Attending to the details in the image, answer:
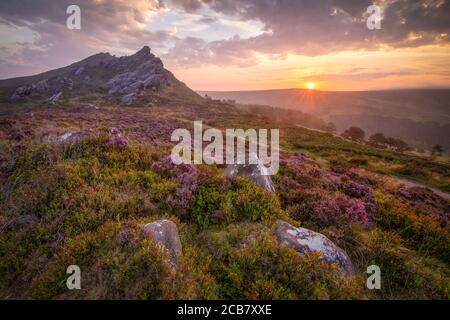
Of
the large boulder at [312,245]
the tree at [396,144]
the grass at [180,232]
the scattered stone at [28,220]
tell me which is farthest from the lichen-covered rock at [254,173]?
the tree at [396,144]

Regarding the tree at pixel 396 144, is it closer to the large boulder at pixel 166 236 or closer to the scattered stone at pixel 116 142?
the scattered stone at pixel 116 142

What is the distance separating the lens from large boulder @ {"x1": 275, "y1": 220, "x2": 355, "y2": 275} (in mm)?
5848

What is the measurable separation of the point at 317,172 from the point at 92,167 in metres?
11.8

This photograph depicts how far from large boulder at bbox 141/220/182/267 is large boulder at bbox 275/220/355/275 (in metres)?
2.55

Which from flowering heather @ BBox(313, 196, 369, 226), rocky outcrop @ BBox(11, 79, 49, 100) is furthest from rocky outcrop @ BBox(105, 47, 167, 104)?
flowering heather @ BBox(313, 196, 369, 226)

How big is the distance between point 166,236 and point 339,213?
607 cm

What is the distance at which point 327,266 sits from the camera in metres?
5.29

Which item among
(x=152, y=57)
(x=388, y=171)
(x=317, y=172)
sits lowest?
(x=388, y=171)

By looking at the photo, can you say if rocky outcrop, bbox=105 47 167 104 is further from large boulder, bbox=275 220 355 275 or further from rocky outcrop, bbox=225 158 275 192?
large boulder, bbox=275 220 355 275

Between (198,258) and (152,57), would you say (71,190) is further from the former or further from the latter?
(152,57)

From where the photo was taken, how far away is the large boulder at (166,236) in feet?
17.8

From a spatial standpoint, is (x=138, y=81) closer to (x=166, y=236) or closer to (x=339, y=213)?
(x=339, y=213)

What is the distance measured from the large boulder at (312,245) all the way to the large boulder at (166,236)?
2548mm

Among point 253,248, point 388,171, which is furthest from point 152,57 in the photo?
point 253,248
